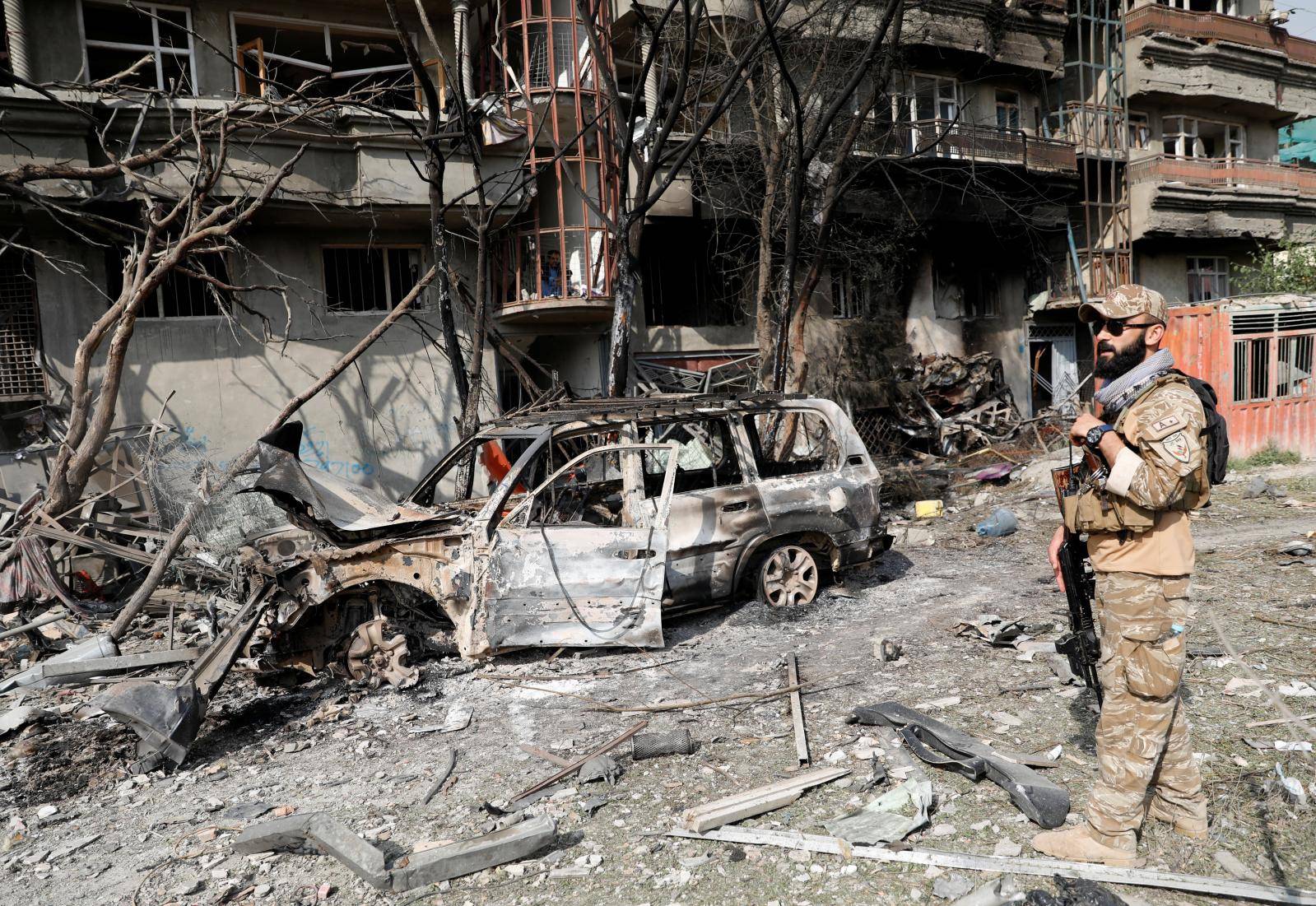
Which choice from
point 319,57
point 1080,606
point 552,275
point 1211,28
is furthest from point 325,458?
point 1211,28

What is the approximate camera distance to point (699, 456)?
26.3 ft

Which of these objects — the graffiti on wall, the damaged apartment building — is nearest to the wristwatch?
the damaged apartment building

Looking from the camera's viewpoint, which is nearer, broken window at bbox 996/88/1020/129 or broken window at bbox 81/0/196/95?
broken window at bbox 81/0/196/95

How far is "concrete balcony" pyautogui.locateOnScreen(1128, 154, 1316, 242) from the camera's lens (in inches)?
844

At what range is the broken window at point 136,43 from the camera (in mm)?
12117

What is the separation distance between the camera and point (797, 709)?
16.2 feet

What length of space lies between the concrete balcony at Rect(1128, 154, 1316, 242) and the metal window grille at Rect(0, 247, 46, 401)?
23.2 m

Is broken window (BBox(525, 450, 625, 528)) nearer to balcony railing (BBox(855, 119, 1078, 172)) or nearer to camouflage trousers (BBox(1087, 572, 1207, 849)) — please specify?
camouflage trousers (BBox(1087, 572, 1207, 849))

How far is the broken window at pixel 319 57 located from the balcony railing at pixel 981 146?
879 centimetres

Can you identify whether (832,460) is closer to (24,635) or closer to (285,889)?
(285,889)

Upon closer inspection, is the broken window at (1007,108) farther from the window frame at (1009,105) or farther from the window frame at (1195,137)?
the window frame at (1195,137)

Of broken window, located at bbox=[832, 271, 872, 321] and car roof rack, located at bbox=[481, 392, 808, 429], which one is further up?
broken window, located at bbox=[832, 271, 872, 321]

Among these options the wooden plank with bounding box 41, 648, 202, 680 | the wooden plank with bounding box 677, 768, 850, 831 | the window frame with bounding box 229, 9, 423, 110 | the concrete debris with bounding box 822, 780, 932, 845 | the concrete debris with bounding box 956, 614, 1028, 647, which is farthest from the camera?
the window frame with bounding box 229, 9, 423, 110

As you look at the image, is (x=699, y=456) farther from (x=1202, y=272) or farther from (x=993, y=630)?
(x=1202, y=272)
